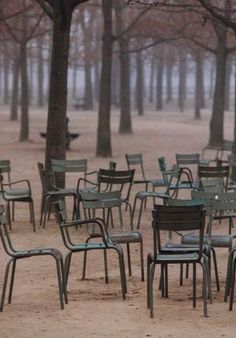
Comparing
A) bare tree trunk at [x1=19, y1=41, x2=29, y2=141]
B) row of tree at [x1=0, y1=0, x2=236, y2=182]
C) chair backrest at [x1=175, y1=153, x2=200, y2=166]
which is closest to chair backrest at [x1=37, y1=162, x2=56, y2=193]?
A: row of tree at [x1=0, y1=0, x2=236, y2=182]

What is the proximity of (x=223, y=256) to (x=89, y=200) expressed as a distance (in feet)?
5.96

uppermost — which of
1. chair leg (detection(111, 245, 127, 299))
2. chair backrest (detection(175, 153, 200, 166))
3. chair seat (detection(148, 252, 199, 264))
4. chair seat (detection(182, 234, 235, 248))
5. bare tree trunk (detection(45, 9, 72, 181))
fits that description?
bare tree trunk (detection(45, 9, 72, 181))

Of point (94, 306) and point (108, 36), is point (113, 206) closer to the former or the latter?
point (94, 306)

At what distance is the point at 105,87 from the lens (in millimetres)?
21812

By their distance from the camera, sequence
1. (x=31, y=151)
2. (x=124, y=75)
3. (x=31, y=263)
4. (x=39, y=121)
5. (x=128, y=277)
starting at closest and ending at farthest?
(x=128, y=277) < (x=31, y=263) < (x=31, y=151) < (x=124, y=75) < (x=39, y=121)

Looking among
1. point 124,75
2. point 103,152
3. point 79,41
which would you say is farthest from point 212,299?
point 79,41

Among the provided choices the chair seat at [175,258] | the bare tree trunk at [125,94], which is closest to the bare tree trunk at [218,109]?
the bare tree trunk at [125,94]

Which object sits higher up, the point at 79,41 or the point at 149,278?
the point at 79,41

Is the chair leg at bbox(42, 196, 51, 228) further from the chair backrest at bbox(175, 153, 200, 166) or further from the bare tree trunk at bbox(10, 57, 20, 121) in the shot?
the bare tree trunk at bbox(10, 57, 20, 121)

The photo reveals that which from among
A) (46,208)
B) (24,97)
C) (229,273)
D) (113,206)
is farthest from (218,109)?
(229,273)

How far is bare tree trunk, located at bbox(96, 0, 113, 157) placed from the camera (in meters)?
21.5

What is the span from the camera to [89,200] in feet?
28.3

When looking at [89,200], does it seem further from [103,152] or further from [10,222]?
[103,152]

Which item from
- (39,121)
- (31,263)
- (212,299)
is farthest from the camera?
(39,121)
